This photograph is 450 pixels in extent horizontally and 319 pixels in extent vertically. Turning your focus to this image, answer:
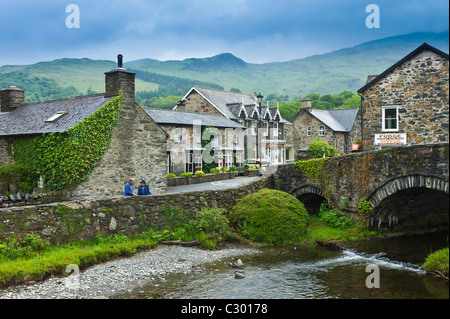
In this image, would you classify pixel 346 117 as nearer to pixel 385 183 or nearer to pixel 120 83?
pixel 120 83

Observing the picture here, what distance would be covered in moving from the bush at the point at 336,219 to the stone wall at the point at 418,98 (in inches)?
204

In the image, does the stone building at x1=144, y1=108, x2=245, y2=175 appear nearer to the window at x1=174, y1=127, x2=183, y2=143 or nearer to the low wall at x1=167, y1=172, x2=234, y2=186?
the window at x1=174, y1=127, x2=183, y2=143

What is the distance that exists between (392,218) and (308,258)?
619cm

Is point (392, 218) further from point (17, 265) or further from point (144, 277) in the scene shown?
point (17, 265)

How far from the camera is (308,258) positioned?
1623cm

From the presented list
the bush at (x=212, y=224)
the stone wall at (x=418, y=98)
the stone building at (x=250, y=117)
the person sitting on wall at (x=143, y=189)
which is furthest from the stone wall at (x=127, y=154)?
the stone building at (x=250, y=117)

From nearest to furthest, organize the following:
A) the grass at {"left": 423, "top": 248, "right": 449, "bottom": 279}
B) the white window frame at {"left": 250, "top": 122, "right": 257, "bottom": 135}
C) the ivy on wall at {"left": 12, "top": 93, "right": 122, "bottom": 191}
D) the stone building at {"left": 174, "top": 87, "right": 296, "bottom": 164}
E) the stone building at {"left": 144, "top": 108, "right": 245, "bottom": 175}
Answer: the grass at {"left": 423, "top": 248, "right": 449, "bottom": 279}
the ivy on wall at {"left": 12, "top": 93, "right": 122, "bottom": 191}
the stone building at {"left": 144, "top": 108, "right": 245, "bottom": 175}
the stone building at {"left": 174, "top": 87, "right": 296, "bottom": 164}
the white window frame at {"left": 250, "top": 122, "right": 257, "bottom": 135}

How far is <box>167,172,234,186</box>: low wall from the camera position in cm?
3151

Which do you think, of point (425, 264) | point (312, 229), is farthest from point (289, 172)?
point (425, 264)

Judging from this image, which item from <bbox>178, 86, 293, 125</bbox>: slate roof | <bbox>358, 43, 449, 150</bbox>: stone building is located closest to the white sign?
<bbox>358, 43, 449, 150</bbox>: stone building

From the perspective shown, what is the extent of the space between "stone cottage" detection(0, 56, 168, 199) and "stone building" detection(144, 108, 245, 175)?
975 cm

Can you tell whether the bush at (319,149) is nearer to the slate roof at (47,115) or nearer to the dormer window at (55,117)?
the slate roof at (47,115)

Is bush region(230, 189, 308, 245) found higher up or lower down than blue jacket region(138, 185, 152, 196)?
lower down

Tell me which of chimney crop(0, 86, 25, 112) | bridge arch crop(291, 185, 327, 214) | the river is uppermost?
chimney crop(0, 86, 25, 112)
